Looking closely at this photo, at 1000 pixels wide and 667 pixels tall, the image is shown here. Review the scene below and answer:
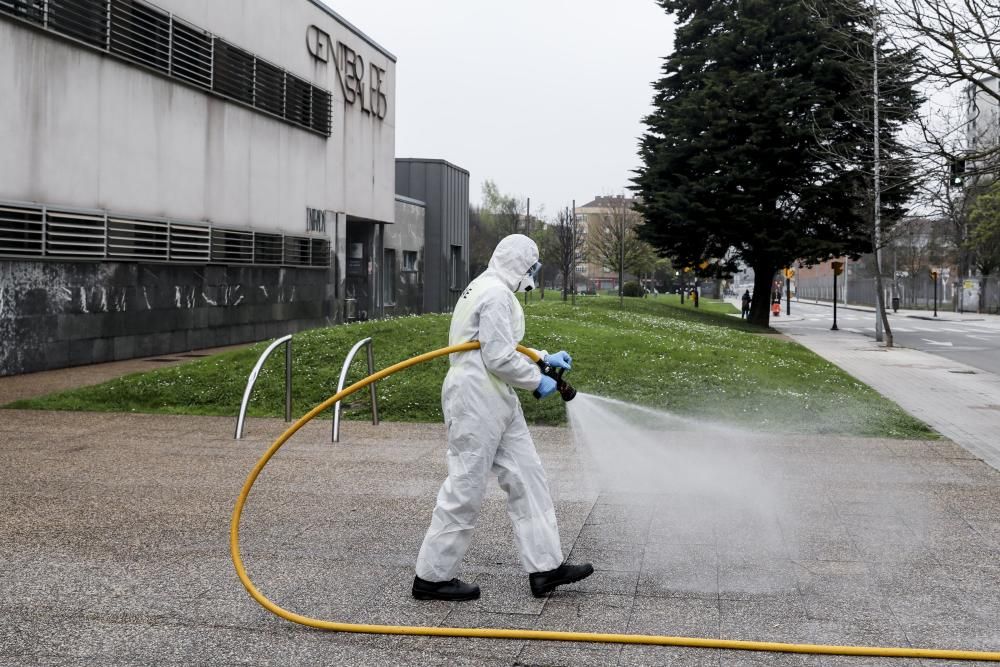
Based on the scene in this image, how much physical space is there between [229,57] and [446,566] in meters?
20.2

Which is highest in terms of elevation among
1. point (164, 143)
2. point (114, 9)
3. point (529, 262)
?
point (114, 9)

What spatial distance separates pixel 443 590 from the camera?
199 inches

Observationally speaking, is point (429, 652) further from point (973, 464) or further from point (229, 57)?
point (229, 57)

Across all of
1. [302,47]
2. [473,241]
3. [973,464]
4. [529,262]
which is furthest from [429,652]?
[473,241]

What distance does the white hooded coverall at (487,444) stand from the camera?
5043 mm

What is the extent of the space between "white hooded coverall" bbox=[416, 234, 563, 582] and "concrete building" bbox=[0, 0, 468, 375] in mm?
12868

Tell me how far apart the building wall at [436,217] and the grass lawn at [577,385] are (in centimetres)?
2220

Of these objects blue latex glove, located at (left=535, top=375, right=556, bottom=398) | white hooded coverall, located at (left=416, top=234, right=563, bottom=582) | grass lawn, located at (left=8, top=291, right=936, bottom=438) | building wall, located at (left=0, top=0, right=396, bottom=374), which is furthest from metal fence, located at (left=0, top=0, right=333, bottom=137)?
blue latex glove, located at (left=535, top=375, right=556, bottom=398)

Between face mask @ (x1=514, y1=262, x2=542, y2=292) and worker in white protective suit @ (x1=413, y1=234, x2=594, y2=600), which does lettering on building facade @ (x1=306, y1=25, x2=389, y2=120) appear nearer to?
face mask @ (x1=514, y1=262, x2=542, y2=292)

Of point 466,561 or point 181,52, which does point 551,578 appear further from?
point 181,52

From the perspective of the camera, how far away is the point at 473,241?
84875 millimetres

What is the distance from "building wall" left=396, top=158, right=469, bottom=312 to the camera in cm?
3988

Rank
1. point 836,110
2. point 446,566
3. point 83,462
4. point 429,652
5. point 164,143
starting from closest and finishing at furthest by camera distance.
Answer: point 429,652
point 446,566
point 83,462
point 164,143
point 836,110

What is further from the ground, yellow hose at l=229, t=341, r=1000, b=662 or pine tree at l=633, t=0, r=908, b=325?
pine tree at l=633, t=0, r=908, b=325
